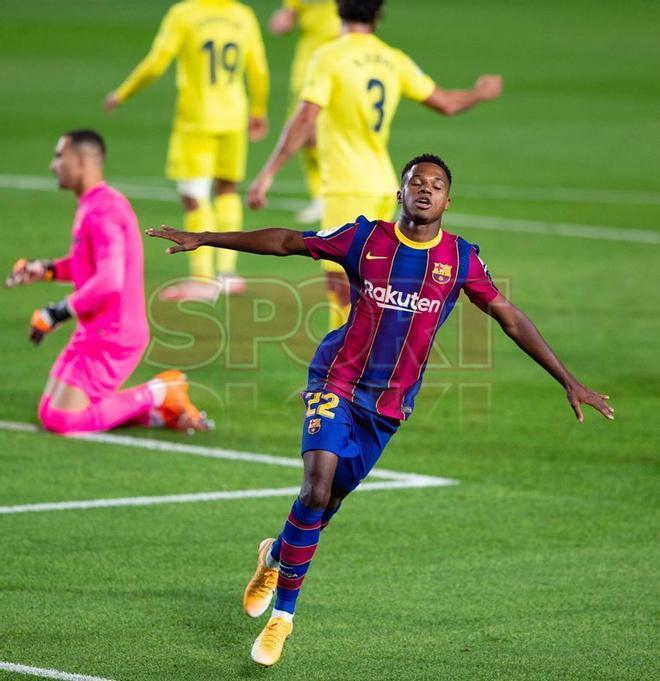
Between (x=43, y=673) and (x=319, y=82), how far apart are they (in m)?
5.74

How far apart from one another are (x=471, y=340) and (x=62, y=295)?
4.03 m

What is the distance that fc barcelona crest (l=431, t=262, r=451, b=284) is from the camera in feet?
22.6

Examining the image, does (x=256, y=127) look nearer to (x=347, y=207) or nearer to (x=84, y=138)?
(x=347, y=207)

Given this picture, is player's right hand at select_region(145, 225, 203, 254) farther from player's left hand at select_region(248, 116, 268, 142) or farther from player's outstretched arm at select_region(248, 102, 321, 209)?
player's left hand at select_region(248, 116, 268, 142)

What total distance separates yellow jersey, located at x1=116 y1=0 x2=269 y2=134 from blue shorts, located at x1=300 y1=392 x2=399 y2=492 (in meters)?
8.82

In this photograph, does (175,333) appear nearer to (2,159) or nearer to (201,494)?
(201,494)

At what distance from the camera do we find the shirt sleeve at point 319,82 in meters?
11.1

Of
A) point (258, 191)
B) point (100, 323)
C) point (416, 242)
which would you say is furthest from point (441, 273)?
point (258, 191)

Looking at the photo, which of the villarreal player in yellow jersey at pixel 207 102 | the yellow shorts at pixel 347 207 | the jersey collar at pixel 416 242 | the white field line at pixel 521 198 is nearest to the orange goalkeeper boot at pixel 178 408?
the yellow shorts at pixel 347 207

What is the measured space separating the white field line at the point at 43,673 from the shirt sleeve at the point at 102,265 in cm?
389

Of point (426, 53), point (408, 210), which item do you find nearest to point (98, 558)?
point (408, 210)

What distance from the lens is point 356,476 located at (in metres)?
6.91

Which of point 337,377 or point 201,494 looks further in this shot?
point 201,494

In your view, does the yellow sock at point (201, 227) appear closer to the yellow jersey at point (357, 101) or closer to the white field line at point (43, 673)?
the yellow jersey at point (357, 101)
